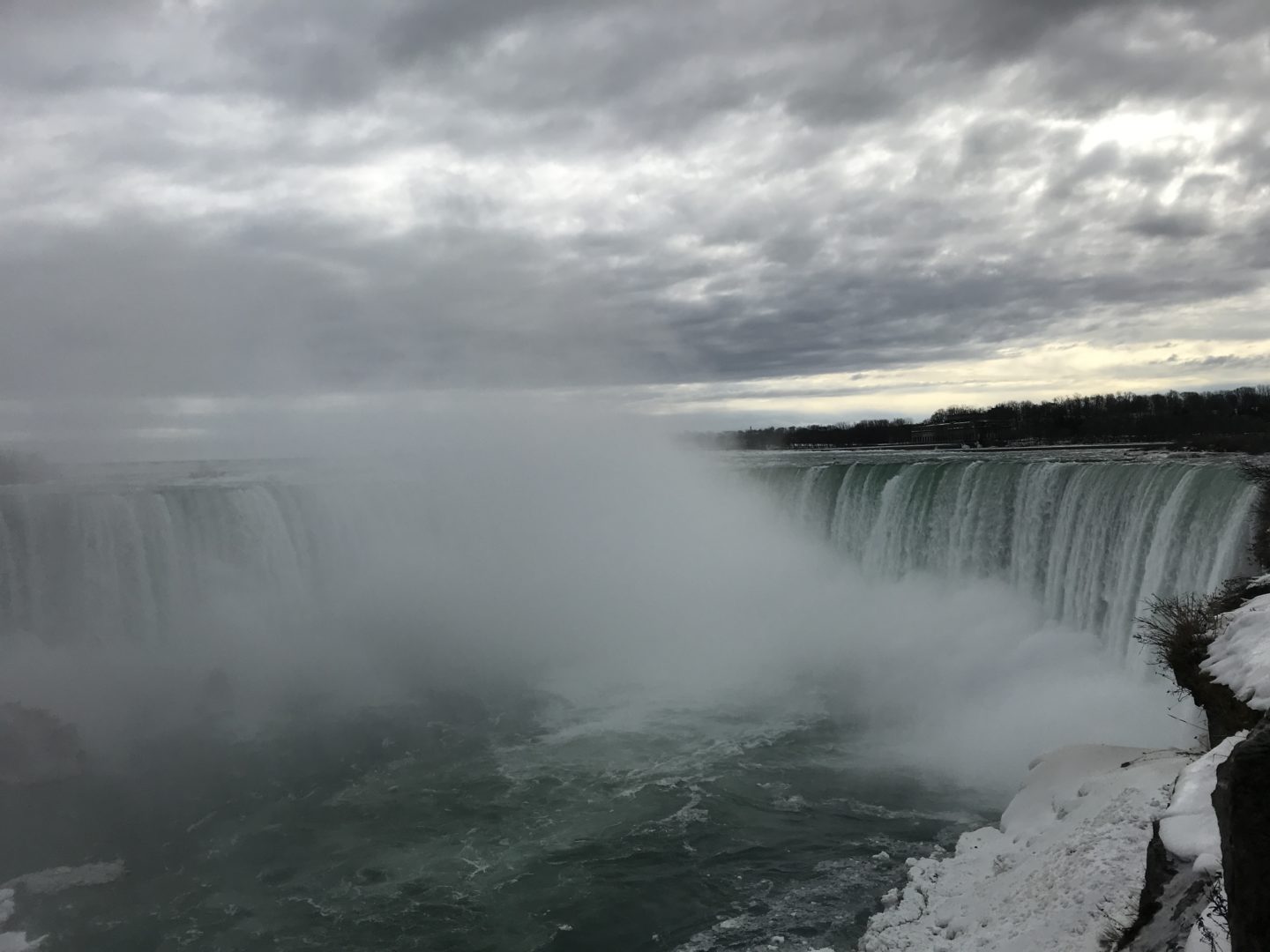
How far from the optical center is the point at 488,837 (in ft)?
40.4

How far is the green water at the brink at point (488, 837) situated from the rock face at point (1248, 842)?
593 centimetres

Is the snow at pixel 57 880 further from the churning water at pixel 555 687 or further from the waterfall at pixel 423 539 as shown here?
the waterfall at pixel 423 539

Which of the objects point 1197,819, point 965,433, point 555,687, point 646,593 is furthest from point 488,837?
point 965,433

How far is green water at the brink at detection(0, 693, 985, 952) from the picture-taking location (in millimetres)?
9914

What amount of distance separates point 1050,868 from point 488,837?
776 cm

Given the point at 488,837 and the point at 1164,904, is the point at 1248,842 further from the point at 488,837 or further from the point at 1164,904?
the point at 488,837

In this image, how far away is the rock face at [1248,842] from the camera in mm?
3500

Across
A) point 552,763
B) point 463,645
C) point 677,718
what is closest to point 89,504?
point 463,645

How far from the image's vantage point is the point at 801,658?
21984 millimetres

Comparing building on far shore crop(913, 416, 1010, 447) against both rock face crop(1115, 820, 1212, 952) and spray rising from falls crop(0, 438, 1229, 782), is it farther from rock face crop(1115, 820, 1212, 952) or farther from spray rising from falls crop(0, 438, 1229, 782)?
rock face crop(1115, 820, 1212, 952)

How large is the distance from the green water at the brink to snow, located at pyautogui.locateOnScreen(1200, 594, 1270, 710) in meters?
4.53

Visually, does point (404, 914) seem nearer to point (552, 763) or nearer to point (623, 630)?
point (552, 763)

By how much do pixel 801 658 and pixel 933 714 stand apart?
5.84 meters

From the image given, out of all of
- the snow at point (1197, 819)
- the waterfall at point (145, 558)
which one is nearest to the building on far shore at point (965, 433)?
the waterfall at point (145, 558)
